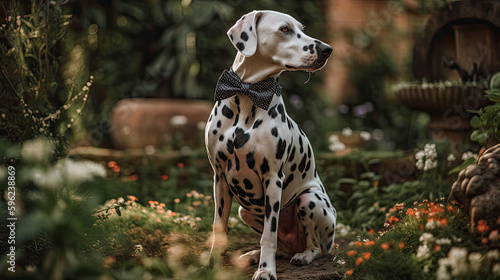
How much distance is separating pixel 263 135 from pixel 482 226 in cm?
142

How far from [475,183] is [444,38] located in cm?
396

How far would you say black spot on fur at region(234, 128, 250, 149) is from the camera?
3.23m

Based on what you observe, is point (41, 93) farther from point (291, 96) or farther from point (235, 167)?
point (291, 96)

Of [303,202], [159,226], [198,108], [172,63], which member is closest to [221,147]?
[303,202]

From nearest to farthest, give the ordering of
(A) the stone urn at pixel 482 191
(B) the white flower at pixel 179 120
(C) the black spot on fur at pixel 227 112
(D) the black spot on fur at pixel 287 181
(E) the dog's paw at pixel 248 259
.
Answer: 1. (A) the stone urn at pixel 482 191
2. (C) the black spot on fur at pixel 227 112
3. (D) the black spot on fur at pixel 287 181
4. (E) the dog's paw at pixel 248 259
5. (B) the white flower at pixel 179 120

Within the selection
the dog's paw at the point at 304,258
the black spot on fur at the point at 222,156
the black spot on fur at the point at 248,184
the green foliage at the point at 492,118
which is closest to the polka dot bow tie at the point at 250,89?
the black spot on fur at the point at 222,156

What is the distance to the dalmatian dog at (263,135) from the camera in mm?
3217

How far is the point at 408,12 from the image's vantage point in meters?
10.8

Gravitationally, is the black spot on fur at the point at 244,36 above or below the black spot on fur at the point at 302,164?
above

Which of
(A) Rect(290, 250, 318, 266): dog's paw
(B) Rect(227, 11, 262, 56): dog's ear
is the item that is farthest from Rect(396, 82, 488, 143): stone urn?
(B) Rect(227, 11, 262, 56): dog's ear

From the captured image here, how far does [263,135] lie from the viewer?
127 inches

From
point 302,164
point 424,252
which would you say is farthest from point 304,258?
point 424,252

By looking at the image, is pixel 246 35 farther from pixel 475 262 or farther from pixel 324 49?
pixel 475 262

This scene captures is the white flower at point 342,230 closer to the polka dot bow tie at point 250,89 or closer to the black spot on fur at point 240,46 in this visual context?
the polka dot bow tie at point 250,89
